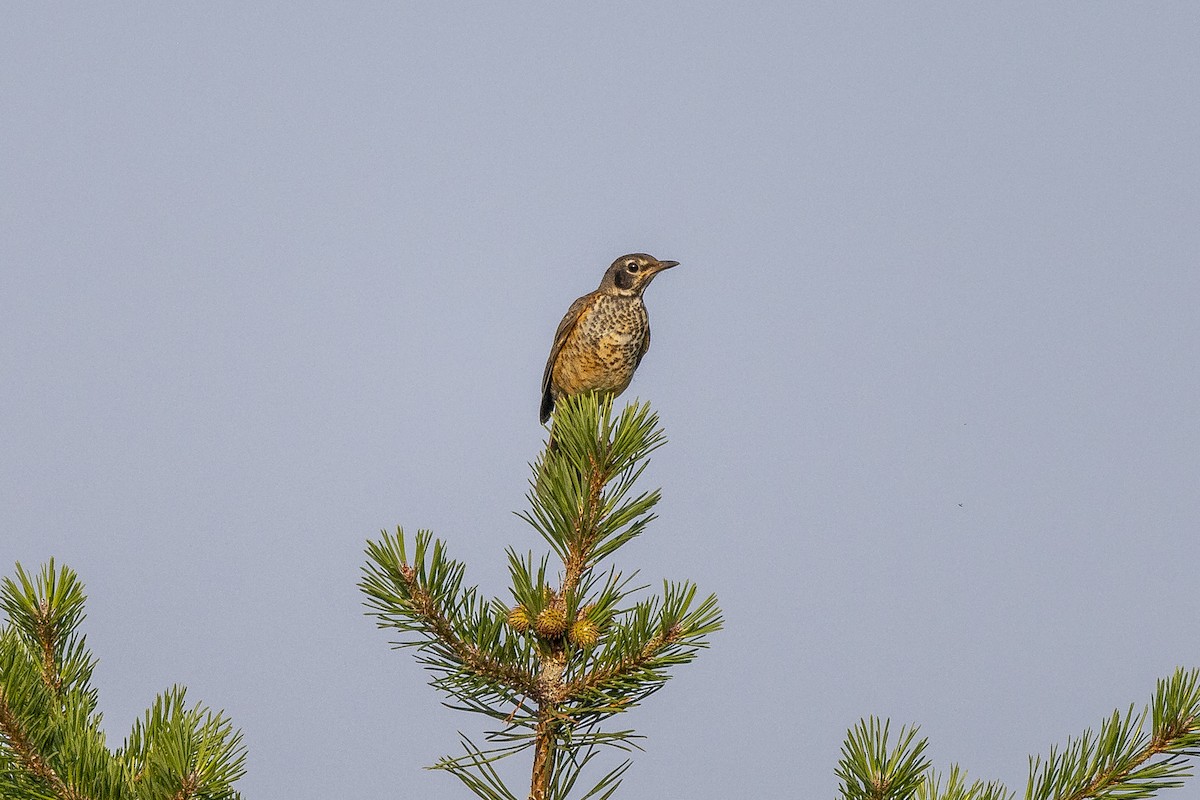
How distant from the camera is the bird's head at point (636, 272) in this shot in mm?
10180

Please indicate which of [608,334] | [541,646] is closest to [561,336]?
[608,334]

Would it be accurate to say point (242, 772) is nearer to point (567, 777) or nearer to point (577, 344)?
point (567, 777)

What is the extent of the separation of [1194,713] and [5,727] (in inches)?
130

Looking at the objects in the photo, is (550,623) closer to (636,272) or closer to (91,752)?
(91,752)

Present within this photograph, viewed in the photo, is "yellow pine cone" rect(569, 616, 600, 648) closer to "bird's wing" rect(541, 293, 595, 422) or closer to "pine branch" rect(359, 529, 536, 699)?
"pine branch" rect(359, 529, 536, 699)

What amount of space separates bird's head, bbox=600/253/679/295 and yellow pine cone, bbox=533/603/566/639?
6.56 meters

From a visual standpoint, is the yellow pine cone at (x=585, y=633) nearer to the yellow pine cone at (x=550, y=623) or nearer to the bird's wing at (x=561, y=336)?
the yellow pine cone at (x=550, y=623)

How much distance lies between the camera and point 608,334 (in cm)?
975

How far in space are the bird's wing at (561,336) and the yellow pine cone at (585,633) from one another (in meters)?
6.44

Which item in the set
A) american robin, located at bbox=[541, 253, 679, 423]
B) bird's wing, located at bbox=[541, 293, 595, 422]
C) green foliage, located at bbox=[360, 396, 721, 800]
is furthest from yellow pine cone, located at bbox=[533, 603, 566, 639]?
bird's wing, located at bbox=[541, 293, 595, 422]

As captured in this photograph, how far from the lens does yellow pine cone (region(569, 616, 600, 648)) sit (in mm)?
3729

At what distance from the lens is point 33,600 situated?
3881 mm

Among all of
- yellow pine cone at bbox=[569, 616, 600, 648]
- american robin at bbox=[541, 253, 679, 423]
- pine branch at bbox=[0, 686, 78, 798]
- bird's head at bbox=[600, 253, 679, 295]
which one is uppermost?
bird's head at bbox=[600, 253, 679, 295]

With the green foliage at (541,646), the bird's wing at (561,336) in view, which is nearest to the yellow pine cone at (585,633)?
the green foliage at (541,646)
